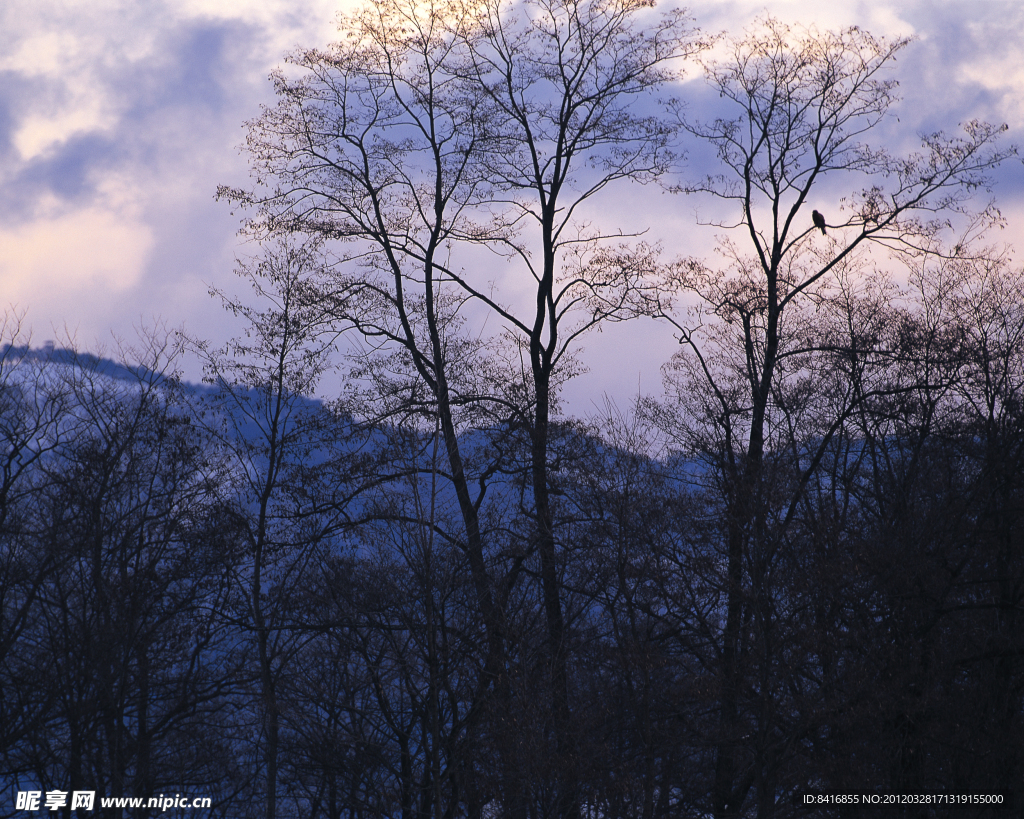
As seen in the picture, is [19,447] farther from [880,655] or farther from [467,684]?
[880,655]

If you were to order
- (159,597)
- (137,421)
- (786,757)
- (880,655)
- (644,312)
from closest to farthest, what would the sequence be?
(786,757), (880,655), (159,597), (137,421), (644,312)

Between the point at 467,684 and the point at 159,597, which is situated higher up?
the point at 159,597

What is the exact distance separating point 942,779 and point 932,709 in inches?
55.7

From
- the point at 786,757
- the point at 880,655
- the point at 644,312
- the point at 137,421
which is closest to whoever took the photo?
the point at 786,757

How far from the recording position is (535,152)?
19.8 meters

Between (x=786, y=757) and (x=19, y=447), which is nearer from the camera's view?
(x=786, y=757)

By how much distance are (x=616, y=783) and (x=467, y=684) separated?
10.7 feet

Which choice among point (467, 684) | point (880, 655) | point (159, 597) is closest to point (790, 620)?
point (880, 655)

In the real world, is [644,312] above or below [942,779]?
above

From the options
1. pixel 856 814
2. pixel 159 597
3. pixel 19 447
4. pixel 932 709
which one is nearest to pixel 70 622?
pixel 159 597

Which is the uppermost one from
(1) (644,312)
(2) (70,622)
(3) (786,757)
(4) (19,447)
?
(1) (644,312)

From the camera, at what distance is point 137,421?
15758mm

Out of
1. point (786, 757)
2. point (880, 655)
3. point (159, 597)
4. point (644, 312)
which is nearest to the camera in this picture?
point (786, 757)

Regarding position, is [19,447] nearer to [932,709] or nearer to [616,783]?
[616,783]
